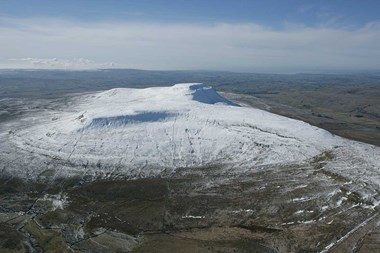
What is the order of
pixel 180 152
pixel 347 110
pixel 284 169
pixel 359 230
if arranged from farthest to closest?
pixel 347 110, pixel 180 152, pixel 284 169, pixel 359 230

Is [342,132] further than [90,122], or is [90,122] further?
[342,132]

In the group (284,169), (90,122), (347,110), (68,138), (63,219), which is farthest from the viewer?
(347,110)

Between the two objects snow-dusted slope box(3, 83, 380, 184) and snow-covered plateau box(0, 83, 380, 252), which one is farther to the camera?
snow-dusted slope box(3, 83, 380, 184)

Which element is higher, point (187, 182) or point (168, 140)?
point (168, 140)

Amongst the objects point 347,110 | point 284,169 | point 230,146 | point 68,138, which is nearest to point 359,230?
point 284,169

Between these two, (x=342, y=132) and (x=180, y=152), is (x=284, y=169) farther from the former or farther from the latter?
(x=342, y=132)

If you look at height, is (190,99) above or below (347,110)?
above

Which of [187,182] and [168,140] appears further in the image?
[168,140]

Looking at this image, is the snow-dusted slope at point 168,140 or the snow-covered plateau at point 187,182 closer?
the snow-covered plateau at point 187,182
